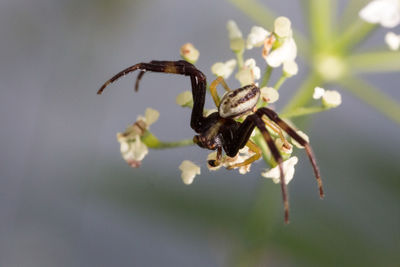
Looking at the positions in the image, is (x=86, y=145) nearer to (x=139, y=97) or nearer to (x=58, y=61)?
(x=58, y=61)

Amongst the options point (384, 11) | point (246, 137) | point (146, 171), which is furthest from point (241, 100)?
point (146, 171)

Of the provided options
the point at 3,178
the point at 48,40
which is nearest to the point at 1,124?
the point at 3,178

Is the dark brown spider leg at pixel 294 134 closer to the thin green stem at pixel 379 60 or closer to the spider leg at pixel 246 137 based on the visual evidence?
the spider leg at pixel 246 137

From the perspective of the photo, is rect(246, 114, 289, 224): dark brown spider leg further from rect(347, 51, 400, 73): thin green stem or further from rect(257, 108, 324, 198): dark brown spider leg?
rect(347, 51, 400, 73): thin green stem

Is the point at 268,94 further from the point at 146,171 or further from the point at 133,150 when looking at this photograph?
the point at 146,171

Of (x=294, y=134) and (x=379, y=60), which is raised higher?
(x=379, y=60)

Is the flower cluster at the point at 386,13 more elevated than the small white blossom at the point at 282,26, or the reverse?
the flower cluster at the point at 386,13

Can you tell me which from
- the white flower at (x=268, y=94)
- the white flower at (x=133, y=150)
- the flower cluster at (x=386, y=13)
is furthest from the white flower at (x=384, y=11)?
the white flower at (x=133, y=150)
